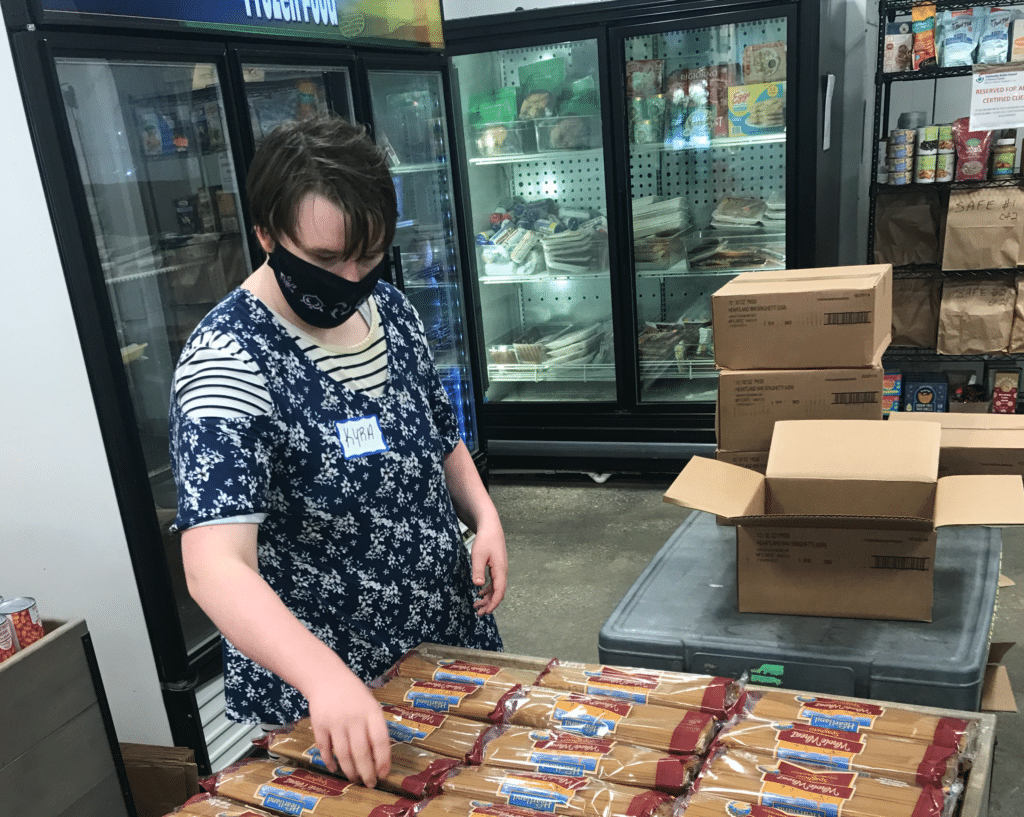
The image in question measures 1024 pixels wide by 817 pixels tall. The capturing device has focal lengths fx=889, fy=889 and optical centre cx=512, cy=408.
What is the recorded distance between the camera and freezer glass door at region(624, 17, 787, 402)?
13.3ft

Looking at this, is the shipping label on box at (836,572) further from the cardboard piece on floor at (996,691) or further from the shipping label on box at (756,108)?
the shipping label on box at (756,108)

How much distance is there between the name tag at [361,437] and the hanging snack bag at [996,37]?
12.2 ft

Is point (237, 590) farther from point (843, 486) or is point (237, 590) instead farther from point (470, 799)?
point (843, 486)

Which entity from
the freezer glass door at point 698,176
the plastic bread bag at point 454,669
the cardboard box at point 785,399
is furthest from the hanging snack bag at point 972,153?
the plastic bread bag at point 454,669

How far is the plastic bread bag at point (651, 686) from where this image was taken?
3.94ft

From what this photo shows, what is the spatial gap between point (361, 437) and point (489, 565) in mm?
380

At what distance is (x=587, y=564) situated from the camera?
3.73 metres

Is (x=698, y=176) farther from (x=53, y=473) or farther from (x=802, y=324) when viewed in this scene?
(x=53, y=473)

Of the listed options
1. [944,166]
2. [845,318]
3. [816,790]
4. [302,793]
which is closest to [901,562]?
[845,318]

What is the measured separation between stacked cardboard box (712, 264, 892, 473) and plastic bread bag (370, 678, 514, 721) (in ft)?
3.37

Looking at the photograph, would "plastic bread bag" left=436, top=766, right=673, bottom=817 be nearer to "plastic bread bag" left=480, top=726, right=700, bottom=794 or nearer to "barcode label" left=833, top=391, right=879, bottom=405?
"plastic bread bag" left=480, top=726, right=700, bottom=794

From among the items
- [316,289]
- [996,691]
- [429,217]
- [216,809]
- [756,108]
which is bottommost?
[996,691]

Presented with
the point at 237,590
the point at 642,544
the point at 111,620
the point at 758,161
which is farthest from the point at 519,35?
the point at 237,590

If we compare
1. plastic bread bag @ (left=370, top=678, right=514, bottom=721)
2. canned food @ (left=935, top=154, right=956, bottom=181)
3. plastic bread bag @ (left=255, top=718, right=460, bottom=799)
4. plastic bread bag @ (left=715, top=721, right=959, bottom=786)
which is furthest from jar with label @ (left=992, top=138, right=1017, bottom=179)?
plastic bread bag @ (left=255, top=718, right=460, bottom=799)
